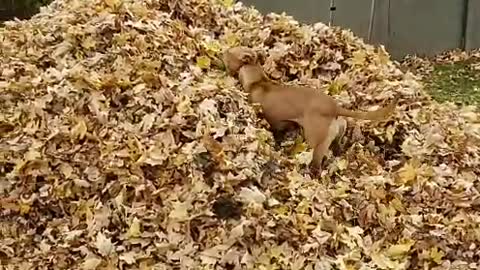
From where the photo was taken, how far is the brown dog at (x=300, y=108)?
336 cm

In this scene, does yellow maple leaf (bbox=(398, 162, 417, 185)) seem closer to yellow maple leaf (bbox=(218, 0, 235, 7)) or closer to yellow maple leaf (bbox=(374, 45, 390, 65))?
yellow maple leaf (bbox=(374, 45, 390, 65))

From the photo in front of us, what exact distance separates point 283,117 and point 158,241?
29.7 inches

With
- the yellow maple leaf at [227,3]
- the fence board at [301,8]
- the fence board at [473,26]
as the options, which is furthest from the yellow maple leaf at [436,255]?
the fence board at [473,26]

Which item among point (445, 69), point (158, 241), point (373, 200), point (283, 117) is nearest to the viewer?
point (158, 241)

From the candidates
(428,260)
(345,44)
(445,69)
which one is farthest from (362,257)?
(445,69)

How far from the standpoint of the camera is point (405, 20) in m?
8.00

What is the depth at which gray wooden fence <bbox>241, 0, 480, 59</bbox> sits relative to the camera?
766 centimetres

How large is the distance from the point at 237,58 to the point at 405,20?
4.71 m

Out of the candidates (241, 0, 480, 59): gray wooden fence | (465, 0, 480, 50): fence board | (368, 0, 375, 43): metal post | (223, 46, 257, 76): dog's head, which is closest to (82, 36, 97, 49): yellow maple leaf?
(223, 46, 257, 76): dog's head

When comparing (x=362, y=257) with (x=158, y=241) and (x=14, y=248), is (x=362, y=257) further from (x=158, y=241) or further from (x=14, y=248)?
(x=14, y=248)

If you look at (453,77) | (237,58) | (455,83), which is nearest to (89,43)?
(237,58)

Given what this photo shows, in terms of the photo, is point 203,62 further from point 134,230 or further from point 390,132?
point 134,230

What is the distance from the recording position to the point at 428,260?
3033 millimetres

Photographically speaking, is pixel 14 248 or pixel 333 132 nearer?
pixel 14 248
